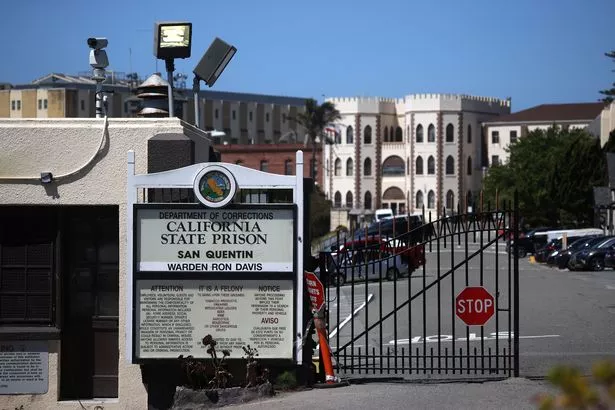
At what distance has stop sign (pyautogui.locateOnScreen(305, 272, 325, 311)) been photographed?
32.9ft

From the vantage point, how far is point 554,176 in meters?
74.0

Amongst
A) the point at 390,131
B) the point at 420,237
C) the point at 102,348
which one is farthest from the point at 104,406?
the point at 390,131

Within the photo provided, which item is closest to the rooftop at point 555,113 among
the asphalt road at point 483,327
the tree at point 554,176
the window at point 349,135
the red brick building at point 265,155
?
the window at point 349,135

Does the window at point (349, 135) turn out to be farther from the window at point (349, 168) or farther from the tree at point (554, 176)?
the tree at point (554, 176)

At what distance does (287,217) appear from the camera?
32.8 feet

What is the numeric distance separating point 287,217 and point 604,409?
6876 mm

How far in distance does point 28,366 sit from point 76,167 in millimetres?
2168

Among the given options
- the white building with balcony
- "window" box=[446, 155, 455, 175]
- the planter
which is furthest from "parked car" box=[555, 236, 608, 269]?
"window" box=[446, 155, 455, 175]

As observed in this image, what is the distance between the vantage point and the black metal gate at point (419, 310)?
10.5m

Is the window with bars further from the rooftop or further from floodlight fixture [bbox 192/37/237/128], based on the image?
the rooftop

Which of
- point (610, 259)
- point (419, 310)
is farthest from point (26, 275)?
point (610, 259)

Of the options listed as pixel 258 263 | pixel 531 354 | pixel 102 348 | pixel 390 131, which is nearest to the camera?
pixel 258 263

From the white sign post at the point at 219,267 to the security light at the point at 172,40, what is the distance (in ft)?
6.83

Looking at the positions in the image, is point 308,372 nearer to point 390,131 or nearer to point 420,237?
point 420,237
